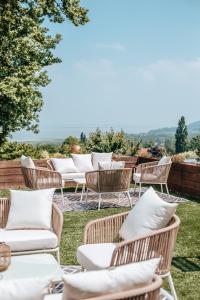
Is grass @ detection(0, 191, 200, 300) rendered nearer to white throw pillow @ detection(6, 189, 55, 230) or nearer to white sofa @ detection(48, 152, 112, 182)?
white throw pillow @ detection(6, 189, 55, 230)

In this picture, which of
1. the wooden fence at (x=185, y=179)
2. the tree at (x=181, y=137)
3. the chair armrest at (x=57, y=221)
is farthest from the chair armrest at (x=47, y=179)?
the tree at (x=181, y=137)

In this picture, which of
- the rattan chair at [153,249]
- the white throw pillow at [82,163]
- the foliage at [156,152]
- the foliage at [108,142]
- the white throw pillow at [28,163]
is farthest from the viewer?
the foliage at [156,152]

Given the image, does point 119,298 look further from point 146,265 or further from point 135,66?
point 135,66

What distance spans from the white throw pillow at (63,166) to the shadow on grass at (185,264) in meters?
5.11

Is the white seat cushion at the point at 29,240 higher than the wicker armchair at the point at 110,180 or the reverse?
the reverse

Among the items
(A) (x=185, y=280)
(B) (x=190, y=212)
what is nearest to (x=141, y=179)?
(B) (x=190, y=212)

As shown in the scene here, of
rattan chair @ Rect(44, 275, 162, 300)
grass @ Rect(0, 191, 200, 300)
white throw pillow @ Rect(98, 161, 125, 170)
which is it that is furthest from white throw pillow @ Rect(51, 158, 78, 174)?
rattan chair @ Rect(44, 275, 162, 300)

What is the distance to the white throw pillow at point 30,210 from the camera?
478 centimetres

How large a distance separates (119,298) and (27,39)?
49.1 feet

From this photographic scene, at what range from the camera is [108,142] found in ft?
42.8

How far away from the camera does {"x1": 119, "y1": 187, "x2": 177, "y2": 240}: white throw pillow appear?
3.92 meters

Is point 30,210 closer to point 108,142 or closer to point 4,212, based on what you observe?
point 4,212

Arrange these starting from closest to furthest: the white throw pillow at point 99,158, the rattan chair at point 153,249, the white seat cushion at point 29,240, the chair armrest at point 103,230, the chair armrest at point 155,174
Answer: the rattan chair at point 153,249 < the chair armrest at point 103,230 < the white seat cushion at point 29,240 < the chair armrest at point 155,174 < the white throw pillow at point 99,158

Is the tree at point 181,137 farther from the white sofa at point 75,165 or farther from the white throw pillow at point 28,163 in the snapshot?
the white throw pillow at point 28,163
